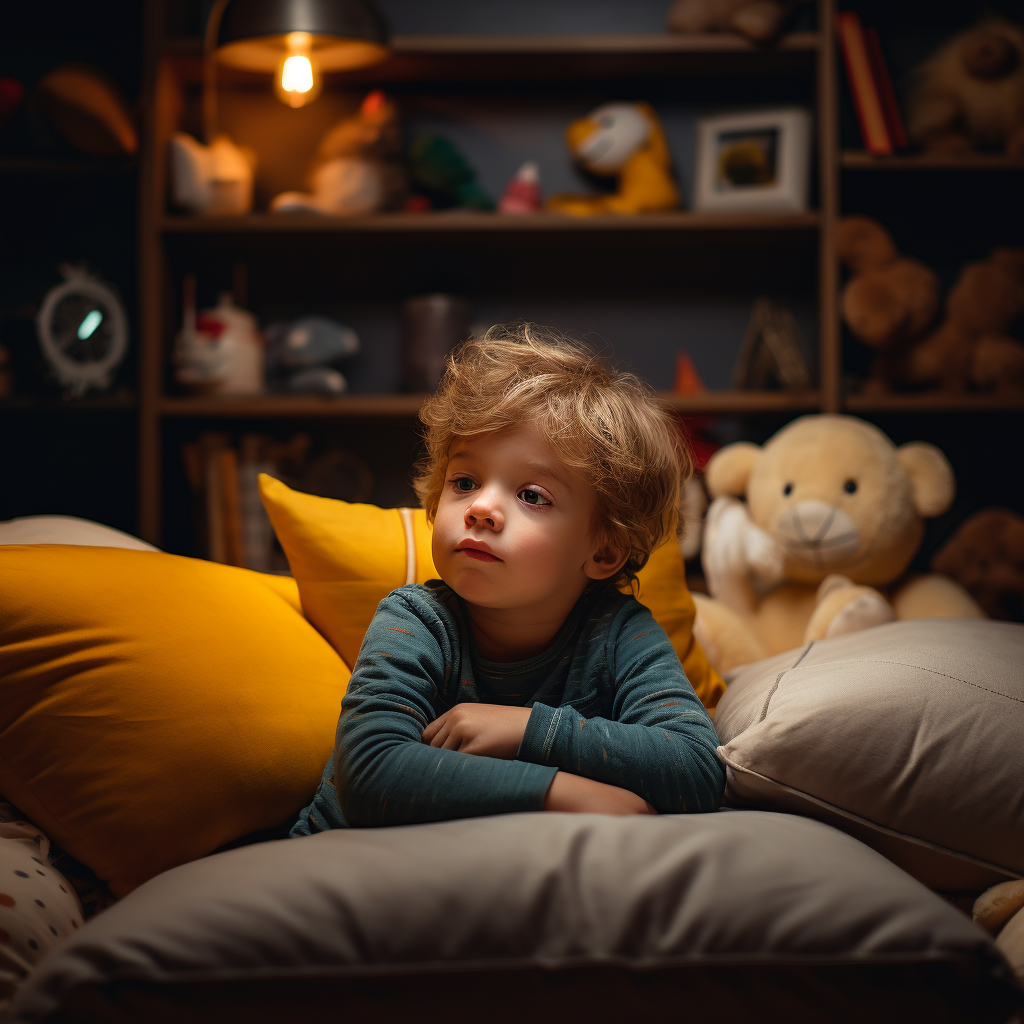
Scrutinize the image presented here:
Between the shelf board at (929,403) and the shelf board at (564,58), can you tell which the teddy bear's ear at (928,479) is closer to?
the shelf board at (929,403)

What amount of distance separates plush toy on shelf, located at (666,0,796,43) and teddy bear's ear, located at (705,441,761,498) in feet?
3.12

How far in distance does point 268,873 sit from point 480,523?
350 millimetres

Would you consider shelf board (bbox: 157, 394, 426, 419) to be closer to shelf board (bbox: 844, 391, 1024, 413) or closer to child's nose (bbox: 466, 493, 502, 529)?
shelf board (bbox: 844, 391, 1024, 413)

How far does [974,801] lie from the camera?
74cm

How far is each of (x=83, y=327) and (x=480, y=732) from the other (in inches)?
61.6

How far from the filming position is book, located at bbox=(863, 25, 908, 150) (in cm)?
195

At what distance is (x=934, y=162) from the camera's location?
A: 193 cm

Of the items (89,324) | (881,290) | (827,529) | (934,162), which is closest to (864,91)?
(934,162)

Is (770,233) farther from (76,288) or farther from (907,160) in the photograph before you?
(76,288)

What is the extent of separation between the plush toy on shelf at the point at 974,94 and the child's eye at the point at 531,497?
1703 millimetres

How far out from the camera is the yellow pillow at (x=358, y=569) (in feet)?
3.36

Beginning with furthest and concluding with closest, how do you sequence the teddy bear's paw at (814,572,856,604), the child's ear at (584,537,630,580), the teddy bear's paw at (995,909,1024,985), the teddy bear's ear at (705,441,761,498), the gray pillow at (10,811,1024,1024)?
the teddy bear's ear at (705,441,761,498) → the teddy bear's paw at (814,572,856,604) → the child's ear at (584,537,630,580) → the teddy bear's paw at (995,909,1024,985) → the gray pillow at (10,811,1024,1024)

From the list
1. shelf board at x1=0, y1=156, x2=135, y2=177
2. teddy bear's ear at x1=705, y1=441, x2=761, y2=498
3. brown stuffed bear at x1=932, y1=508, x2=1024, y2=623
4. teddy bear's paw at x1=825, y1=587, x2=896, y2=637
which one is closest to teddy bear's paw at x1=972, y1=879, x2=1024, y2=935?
teddy bear's paw at x1=825, y1=587, x2=896, y2=637

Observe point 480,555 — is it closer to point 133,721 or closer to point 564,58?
point 133,721
